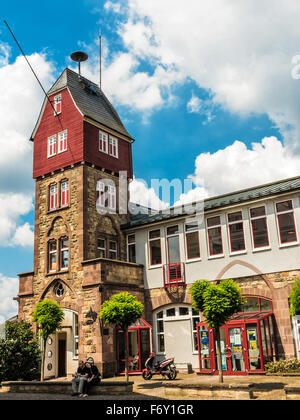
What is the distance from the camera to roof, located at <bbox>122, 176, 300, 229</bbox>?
69.8 feet

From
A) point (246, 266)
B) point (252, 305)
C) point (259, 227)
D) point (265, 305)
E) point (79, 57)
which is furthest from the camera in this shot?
point (79, 57)

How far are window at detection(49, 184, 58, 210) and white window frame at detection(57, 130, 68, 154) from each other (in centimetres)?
223

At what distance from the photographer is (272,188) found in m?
22.1

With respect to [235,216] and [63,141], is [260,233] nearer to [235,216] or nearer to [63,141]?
[235,216]

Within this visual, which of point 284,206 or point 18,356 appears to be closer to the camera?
point 18,356

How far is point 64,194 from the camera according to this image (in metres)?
26.3

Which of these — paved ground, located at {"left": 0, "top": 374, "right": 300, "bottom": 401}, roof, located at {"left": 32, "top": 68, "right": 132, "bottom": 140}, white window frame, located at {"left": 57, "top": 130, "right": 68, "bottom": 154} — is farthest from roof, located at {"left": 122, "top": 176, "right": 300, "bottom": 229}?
paved ground, located at {"left": 0, "top": 374, "right": 300, "bottom": 401}

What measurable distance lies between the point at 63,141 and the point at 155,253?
894cm

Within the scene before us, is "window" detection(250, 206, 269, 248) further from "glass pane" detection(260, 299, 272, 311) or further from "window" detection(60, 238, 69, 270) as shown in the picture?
"window" detection(60, 238, 69, 270)

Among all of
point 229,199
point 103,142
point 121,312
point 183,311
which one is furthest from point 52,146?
point 121,312

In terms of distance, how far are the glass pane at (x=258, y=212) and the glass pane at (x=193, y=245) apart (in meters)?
3.25

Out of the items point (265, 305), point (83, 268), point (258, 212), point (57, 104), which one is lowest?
point (265, 305)
